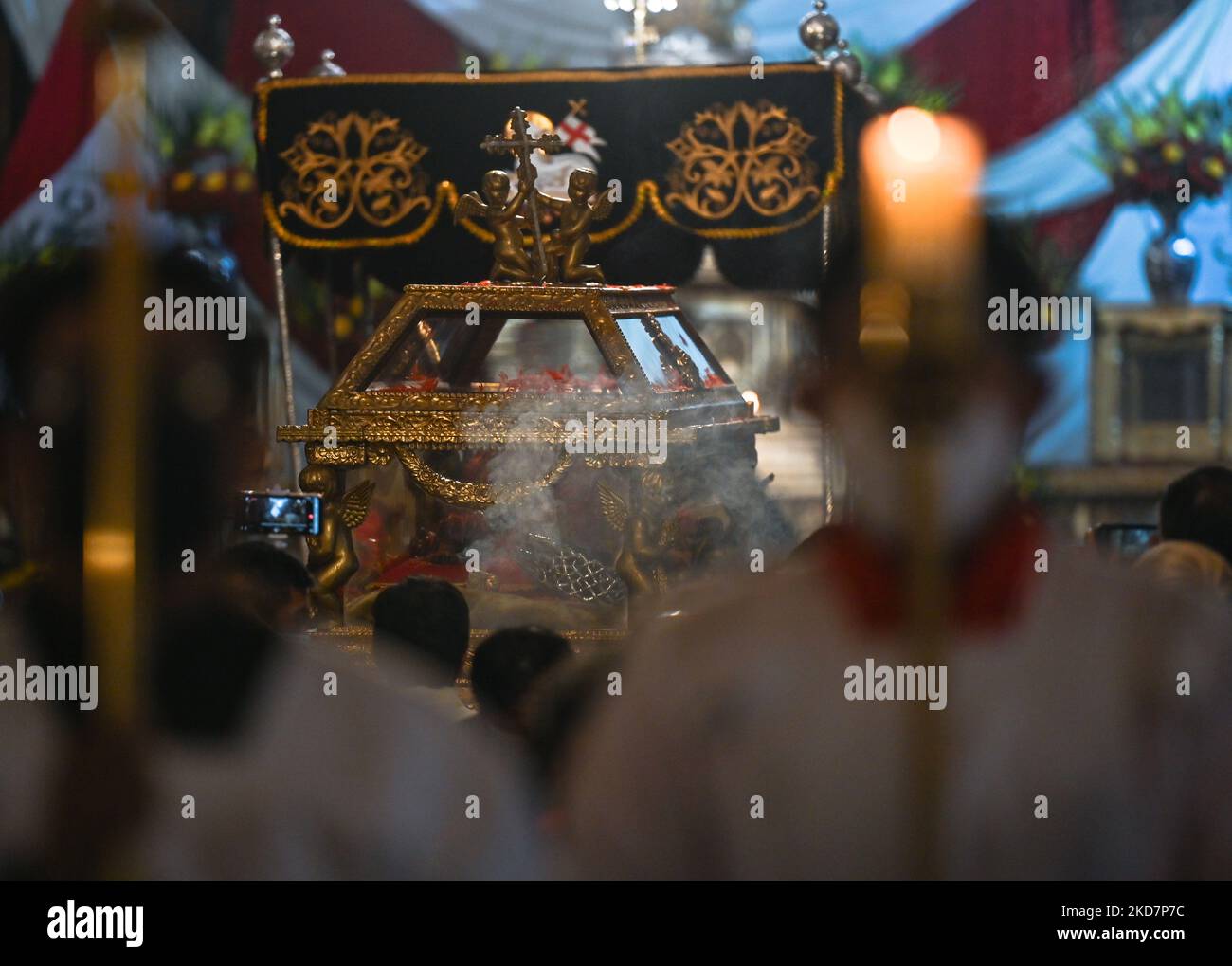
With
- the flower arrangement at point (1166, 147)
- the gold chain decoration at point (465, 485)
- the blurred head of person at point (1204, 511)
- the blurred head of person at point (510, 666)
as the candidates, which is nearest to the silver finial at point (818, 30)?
the flower arrangement at point (1166, 147)

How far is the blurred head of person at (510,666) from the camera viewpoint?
2.46 m

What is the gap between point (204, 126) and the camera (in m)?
6.20

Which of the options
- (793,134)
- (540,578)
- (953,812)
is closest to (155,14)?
(953,812)

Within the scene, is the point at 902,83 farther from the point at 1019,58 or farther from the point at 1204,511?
the point at 1204,511

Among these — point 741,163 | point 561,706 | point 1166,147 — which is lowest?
point 561,706

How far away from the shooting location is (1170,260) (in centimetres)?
574

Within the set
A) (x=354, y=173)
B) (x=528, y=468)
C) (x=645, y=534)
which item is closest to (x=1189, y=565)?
(x=645, y=534)

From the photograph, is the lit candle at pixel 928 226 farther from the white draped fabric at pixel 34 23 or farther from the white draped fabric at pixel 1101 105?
the white draped fabric at pixel 34 23

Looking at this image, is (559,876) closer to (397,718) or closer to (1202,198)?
(397,718)

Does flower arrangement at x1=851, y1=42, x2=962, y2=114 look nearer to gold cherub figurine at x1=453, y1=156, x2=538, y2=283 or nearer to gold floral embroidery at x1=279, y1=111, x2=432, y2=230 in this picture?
gold floral embroidery at x1=279, y1=111, x2=432, y2=230

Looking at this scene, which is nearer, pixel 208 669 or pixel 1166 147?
pixel 208 669

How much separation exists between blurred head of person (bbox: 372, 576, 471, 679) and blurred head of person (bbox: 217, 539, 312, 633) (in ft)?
0.64

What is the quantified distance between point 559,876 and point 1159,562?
62.8 inches

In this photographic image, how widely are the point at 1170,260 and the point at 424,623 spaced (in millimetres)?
3668
